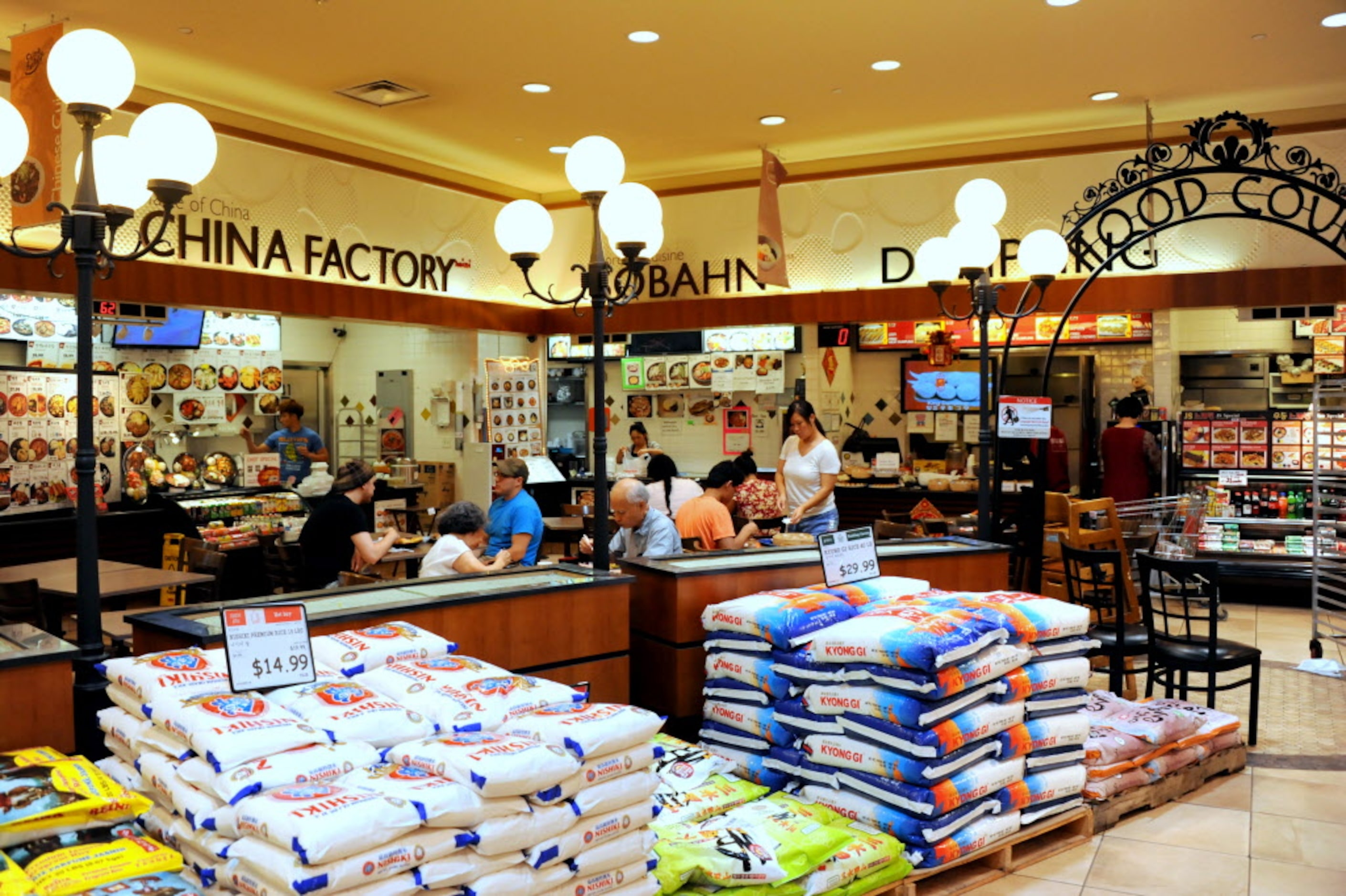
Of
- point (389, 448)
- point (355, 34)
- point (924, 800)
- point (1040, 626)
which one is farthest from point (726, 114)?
point (924, 800)

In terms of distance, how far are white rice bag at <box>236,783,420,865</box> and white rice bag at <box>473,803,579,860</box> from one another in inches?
7.4

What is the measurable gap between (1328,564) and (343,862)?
838 centimetres

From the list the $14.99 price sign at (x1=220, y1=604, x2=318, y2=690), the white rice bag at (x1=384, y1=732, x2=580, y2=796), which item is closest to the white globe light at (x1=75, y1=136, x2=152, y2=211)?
the $14.99 price sign at (x1=220, y1=604, x2=318, y2=690)

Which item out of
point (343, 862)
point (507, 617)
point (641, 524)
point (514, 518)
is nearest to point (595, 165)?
point (641, 524)

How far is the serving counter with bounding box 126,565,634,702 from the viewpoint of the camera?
12.4 ft

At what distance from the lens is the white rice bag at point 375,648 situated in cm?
331

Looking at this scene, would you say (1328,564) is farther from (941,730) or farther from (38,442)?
(38,442)

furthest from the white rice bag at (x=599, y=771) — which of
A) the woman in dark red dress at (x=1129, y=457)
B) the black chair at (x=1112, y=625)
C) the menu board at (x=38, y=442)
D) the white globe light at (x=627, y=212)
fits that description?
the woman in dark red dress at (x=1129, y=457)

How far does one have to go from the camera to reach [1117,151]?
9961 mm

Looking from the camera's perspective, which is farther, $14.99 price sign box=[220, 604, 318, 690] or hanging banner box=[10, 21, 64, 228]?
hanging banner box=[10, 21, 64, 228]

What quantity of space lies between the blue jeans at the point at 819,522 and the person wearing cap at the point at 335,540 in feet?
9.02

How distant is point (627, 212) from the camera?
501 cm

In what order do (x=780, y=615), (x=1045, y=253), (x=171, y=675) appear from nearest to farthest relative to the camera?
(x=171, y=675) < (x=780, y=615) < (x=1045, y=253)

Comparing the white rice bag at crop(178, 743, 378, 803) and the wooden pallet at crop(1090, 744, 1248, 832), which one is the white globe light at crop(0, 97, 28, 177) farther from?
the wooden pallet at crop(1090, 744, 1248, 832)
